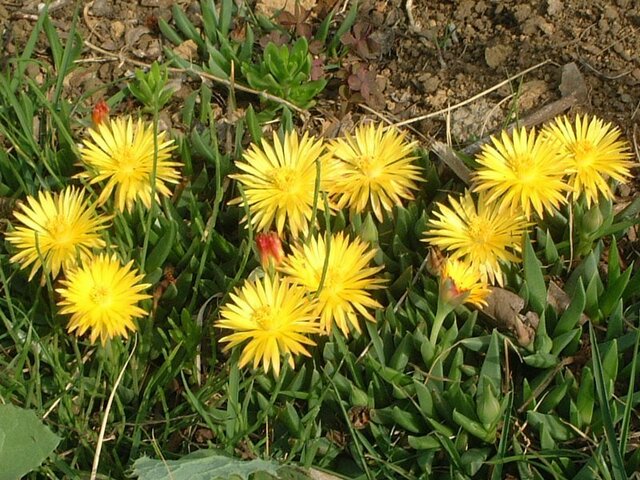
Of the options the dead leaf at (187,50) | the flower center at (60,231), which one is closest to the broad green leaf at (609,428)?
the flower center at (60,231)

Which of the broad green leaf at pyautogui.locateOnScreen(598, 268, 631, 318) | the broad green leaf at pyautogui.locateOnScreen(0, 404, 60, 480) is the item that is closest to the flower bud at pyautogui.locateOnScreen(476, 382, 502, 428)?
the broad green leaf at pyautogui.locateOnScreen(598, 268, 631, 318)

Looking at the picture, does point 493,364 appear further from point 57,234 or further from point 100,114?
point 100,114

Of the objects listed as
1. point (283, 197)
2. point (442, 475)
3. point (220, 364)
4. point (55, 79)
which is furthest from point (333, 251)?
point (55, 79)

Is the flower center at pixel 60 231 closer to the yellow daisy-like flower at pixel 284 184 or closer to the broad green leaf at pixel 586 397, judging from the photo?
the yellow daisy-like flower at pixel 284 184

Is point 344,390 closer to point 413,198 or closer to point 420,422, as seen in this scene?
point 420,422

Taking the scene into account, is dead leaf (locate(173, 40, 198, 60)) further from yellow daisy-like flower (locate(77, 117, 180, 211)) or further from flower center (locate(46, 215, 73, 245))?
flower center (locate(46, 215, 73, 245))
